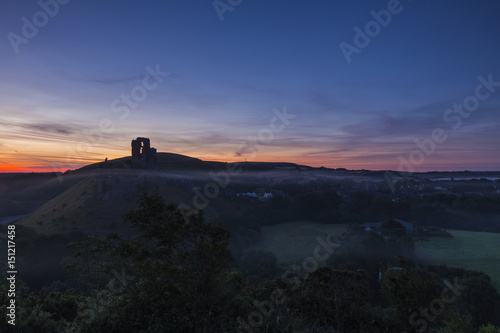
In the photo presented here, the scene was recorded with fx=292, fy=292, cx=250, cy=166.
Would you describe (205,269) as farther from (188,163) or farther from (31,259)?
(188,163)

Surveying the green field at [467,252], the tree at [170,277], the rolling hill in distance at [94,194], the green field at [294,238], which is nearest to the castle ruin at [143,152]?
the rolling hill in distance at [94,194]

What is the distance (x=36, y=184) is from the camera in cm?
7912

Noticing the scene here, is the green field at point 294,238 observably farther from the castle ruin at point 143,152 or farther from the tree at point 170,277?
the castle ruin at point 143,152

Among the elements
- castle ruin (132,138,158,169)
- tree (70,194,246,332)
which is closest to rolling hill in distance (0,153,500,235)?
castle ruin (132,138,158,169)

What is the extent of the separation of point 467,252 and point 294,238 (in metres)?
25.8

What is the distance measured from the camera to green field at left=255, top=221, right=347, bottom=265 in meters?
42.0

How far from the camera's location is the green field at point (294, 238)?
42.0 metres

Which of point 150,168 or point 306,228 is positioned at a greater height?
point 150,168

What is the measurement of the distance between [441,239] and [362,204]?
22.0m

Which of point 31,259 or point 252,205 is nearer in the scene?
point 31,259

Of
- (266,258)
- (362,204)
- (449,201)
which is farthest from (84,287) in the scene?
(449,201)

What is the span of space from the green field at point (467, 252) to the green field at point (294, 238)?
47.4 feet

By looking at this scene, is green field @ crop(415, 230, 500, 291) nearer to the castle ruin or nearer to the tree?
the tree

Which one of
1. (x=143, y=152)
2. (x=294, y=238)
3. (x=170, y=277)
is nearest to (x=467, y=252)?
(x=294, y=238)
